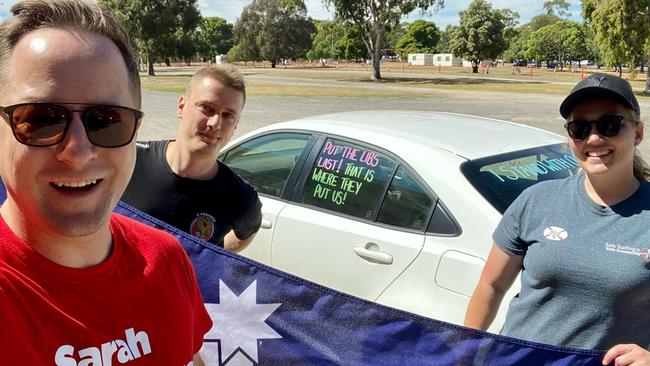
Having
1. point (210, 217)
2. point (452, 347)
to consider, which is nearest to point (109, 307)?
point (452, 347)

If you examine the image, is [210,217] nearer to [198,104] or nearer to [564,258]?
[198,104]

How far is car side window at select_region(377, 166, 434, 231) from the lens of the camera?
3.38 m

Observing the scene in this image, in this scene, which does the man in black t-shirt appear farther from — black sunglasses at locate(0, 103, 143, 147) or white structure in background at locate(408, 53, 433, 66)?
white structure in background at locate(408, 53, 433, 66)

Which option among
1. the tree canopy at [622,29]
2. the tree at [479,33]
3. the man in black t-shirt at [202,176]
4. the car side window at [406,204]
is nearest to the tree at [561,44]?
the tree at [479,33]

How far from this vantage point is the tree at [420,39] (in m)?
112

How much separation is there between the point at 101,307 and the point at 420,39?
11781 cm

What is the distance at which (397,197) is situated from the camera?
3.56 m

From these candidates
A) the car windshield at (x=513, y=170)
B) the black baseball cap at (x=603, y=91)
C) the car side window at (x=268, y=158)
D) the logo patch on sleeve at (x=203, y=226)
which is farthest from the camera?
the car side window at (x=268, y=158)

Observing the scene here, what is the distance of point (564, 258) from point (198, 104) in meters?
1.86

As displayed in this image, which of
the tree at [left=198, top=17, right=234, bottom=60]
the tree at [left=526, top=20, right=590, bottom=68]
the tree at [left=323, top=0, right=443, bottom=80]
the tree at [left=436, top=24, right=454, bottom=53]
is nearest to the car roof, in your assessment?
the tree at [left=323, top=0, right=443, bottom=80]

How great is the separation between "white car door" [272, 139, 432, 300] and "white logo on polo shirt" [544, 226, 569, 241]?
115 cm

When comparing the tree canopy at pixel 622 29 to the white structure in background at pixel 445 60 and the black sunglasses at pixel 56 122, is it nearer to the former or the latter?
the black sunglasses at pixel 56 122

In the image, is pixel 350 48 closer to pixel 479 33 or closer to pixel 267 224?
pixel 479 33

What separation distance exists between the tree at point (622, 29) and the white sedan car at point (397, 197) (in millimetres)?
28944
